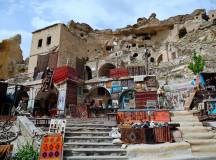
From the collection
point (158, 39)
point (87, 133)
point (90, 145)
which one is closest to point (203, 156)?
point (90, 145)

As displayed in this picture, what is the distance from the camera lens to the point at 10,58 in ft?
138

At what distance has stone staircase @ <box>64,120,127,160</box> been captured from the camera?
7730 millimetres

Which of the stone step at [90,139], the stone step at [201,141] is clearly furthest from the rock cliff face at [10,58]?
the stone step at [201,141]

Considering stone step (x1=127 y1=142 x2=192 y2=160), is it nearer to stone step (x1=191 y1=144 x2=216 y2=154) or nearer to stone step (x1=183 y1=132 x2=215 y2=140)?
stone step (x1=191 y1=144 x2=216 y2=154)

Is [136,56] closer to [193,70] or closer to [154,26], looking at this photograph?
[154,26]

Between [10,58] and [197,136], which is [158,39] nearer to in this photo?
[10,58]

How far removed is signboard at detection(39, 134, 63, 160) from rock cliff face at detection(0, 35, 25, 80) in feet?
115

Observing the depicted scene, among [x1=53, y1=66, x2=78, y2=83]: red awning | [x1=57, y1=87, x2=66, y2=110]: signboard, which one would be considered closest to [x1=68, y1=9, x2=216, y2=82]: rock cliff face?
[x1=53, y1=66, x2=78, y2=83]: red awning

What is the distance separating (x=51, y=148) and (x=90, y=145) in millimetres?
1562

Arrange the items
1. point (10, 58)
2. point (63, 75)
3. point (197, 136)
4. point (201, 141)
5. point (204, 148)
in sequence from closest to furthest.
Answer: point (204, 148), point (201, 141), point (197, 136), point (63, 75), point (10, 58)

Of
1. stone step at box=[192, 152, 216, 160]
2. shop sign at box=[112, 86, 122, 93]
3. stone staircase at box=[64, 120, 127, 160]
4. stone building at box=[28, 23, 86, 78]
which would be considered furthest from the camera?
stone building at box=[28, 23, 86, 78]

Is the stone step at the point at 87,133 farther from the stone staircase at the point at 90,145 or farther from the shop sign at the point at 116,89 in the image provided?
the shop sign at the point at 116,89

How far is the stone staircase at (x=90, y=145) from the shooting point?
7.73 metres

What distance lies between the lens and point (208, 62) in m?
26.8
